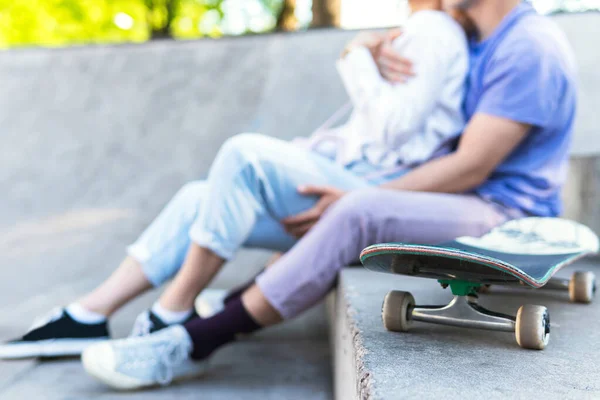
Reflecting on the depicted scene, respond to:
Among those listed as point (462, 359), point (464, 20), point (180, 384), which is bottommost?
point (180, 384)

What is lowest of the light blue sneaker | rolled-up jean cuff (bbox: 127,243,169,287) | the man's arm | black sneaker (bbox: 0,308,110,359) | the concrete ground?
the concrete ground

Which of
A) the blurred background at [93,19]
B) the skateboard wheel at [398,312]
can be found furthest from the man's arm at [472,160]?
the blurred background at [93,19]

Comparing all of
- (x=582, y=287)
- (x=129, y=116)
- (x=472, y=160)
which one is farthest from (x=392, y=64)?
(x=129, y=116)

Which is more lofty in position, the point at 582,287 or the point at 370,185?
the point at 370,185

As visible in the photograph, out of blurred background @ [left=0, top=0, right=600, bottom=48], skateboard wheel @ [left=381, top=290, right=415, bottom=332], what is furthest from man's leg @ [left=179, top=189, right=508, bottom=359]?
blurred background @ [left=0, top=0, right=600, bottom=48]

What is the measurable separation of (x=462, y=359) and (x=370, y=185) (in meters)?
1.15

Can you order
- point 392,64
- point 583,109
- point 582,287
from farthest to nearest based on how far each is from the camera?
point 583,109 < point 392,64 < point 582,287

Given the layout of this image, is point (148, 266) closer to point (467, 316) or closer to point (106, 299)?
point (106, 299)

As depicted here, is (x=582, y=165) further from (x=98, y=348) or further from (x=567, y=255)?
(x=98, y=348)

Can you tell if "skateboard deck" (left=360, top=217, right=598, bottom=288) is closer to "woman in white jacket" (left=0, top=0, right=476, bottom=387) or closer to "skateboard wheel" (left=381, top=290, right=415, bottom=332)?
"skateboard wheel" (left=381, top=290, right=415, bottom=332)

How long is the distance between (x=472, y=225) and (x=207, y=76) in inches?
106

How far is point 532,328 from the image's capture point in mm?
1334

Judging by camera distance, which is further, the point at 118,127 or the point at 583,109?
the point at 118,127

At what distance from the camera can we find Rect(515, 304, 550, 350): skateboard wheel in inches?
52.4
